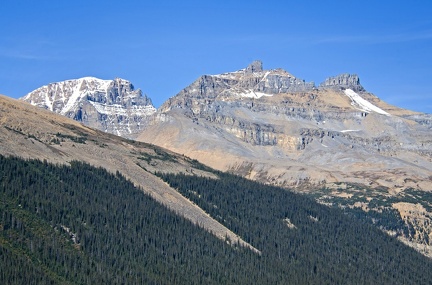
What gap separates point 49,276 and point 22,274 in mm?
8051

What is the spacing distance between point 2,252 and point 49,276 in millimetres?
10703

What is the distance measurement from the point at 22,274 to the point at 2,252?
824 cm

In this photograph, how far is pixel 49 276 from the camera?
650 ft

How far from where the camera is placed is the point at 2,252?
19662 centimetres
